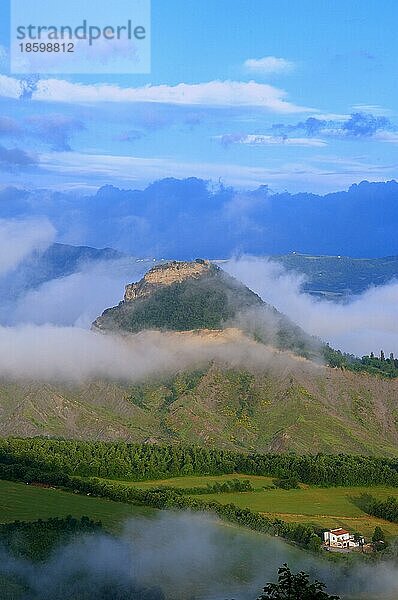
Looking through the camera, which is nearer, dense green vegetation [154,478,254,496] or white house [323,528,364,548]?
white house [323,528,364,548]

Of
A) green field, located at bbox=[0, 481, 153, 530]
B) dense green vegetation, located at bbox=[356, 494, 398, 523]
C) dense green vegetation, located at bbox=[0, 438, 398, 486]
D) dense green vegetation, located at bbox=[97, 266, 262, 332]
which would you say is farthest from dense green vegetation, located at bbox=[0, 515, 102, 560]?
dense green vegetation, located at bbox=[97, 266, 262, 332]

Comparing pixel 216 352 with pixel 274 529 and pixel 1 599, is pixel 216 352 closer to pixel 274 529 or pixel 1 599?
pixel 274 529

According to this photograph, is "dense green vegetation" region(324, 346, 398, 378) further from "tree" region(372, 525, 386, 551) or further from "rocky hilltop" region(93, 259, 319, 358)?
"tree" region(372, 525, 386, 551)

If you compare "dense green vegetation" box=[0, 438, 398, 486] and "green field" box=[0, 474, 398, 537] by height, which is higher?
"dense green vegetation" box=[0, 438, 398, 486]

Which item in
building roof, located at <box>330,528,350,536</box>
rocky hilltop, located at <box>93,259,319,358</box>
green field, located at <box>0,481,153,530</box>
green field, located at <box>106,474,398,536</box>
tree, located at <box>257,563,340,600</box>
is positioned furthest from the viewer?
rocky hilltop, located at <box>93,259,319,358</box>

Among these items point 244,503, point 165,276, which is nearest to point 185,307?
point 165,276

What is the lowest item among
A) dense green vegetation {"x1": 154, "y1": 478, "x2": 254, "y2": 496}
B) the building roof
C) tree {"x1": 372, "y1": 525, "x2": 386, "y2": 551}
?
tree {"x1": 372, "y1": 525, "x2": 386, "y2": 551}
